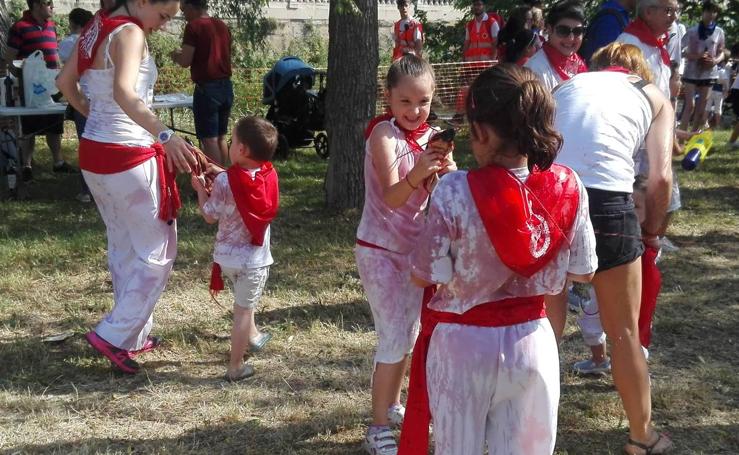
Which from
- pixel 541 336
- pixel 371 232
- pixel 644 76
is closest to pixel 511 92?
pixel 541 336

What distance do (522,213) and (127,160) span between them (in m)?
2.48

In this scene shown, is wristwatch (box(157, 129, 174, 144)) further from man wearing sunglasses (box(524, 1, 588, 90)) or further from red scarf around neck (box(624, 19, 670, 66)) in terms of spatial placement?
red scarf around neck (box(624, 19, 670, 66))

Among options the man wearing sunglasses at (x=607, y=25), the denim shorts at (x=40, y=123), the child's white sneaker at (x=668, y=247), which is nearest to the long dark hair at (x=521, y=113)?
the man wearing sunglasses at (x=607, y=25)

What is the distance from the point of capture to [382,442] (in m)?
3.68

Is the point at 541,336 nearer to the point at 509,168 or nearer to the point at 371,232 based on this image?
the point at 509,168

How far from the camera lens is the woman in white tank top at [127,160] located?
4121 millimetres

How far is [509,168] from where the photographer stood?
2502 mm

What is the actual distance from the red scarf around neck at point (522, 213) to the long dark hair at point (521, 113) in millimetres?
76

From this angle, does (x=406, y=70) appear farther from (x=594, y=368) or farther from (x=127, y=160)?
(x=594, y=368)

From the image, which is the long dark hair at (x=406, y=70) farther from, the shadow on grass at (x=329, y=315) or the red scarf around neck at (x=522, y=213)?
the shadow on grass at (x=329, y=315)

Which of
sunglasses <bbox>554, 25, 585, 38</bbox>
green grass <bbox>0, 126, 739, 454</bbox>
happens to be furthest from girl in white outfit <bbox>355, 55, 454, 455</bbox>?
sunglasses <bbox>554, 25, 585, 38</bbox>

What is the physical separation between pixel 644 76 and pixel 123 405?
2.78 metres

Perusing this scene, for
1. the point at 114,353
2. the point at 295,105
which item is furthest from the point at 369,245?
the point at 295,105

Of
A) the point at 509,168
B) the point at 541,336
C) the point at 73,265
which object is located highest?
the point at 509,168
